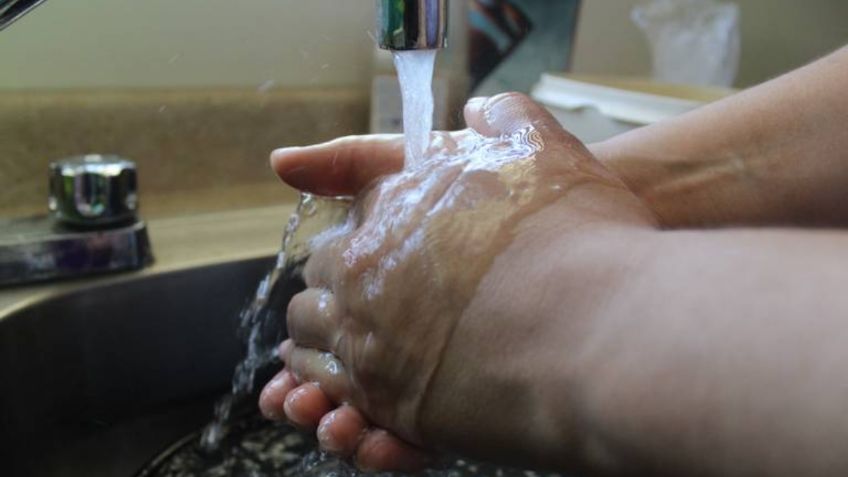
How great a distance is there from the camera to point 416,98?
1.49 ft

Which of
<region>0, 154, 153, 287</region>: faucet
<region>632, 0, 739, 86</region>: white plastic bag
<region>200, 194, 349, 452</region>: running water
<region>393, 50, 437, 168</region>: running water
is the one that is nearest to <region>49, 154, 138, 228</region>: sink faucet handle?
<region>0, 154, 153, 287</region>: faucet

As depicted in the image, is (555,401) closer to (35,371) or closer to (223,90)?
(35,371)

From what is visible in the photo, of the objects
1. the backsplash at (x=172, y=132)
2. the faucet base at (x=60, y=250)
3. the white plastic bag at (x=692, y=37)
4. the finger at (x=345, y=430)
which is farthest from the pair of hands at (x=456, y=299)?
the white plastic bag at (x=692, y=37)

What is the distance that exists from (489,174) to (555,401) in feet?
0.38

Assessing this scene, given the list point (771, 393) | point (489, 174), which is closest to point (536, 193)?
point (489, 174)

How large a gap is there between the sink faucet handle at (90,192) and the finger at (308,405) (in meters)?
0.24

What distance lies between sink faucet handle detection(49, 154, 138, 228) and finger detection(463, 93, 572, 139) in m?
0.27

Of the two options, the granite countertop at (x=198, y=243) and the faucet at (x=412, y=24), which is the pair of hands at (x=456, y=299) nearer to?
the faucet at (x=412, y=24)

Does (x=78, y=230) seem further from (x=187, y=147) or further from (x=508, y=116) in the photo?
(x=508, y=116)

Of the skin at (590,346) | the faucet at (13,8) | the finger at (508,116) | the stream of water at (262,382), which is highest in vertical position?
the faucet at (13,8)

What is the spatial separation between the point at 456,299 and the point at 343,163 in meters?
0.21

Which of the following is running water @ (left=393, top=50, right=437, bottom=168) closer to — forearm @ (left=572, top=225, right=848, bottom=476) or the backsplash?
forearm @ (left=572, top=225, right=848, bottom=476)

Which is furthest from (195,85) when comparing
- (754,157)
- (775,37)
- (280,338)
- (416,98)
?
(775,37)

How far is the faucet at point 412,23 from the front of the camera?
0.36 m
